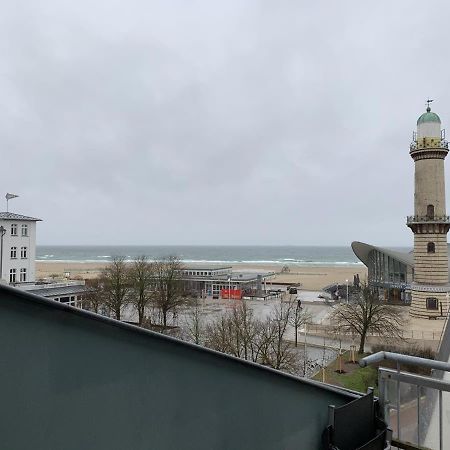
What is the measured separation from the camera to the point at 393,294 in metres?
43.1

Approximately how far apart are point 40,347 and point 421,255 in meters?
32.3

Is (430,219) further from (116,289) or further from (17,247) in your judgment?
(17,247)

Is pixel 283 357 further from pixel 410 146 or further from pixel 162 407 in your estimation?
pixel 410 146

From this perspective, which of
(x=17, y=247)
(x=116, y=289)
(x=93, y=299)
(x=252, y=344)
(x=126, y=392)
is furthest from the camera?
(x=116, y=289)

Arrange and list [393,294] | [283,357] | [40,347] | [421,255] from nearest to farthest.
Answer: [40,347] < [283,357] < [421,255] < [393,294]

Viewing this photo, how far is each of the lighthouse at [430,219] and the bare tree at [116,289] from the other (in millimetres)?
20704

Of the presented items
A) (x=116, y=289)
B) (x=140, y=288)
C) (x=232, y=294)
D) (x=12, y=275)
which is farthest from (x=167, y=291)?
(x=232, y=294)

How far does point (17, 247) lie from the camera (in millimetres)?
23922

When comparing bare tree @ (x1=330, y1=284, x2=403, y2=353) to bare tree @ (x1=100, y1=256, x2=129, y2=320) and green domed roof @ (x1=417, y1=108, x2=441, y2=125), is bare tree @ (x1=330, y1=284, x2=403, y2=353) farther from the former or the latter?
green domed roof @ (x1=417, y1=108, x2=441, y2=125)

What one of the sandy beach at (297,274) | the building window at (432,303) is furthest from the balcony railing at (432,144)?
the sandy beach at (297,274)

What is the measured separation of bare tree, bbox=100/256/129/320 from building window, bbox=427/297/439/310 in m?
21.1

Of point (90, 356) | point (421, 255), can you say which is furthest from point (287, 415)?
point (421, 255)

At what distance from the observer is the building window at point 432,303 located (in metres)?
29.4

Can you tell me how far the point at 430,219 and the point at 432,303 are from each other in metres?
5.90
